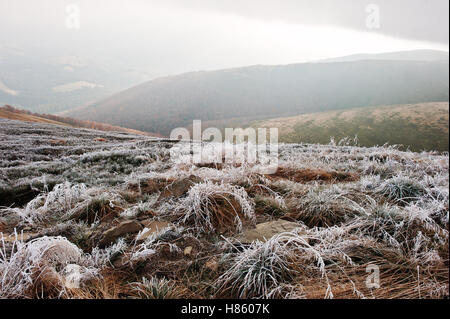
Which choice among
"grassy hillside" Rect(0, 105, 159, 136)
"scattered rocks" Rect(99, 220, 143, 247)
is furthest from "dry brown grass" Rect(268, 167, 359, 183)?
"grassy hillside" Rect(0, 105, 159, 136)

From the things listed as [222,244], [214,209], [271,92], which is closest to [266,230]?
[222,244]

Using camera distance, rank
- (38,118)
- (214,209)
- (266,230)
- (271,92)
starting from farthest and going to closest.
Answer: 1. (271,92)
2. (38,118)
3. (214,209)
4. (266,230)

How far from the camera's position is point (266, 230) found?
2.29 metres

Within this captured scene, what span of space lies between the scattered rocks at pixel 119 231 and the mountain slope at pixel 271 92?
208 ft

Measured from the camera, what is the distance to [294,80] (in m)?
146

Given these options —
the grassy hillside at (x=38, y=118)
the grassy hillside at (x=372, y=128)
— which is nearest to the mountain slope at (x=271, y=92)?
the grassy hillside at (x=372, y=128)

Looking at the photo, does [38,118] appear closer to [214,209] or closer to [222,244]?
[214,209]

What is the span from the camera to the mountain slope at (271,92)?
85.2 metres

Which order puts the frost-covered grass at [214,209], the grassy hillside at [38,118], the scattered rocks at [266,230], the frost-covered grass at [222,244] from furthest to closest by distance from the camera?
1. the grassy hillside at [38,118]
2. the frost-covered grass at [214,209]
3. the scattered rocks at [266,230]
4. the frost-covered grass at [222,244]

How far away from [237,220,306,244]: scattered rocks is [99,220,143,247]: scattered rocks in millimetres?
1126

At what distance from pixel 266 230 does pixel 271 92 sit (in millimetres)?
139345

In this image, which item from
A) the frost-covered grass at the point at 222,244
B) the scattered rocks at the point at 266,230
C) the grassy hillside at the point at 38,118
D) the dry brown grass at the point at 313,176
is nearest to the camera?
the frost-covered grass at the point at 222,244

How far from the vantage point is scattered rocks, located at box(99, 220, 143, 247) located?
7.30 ft

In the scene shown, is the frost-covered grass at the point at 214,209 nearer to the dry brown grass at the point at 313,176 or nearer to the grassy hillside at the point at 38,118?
the dry brown grass at the point at 313,176
